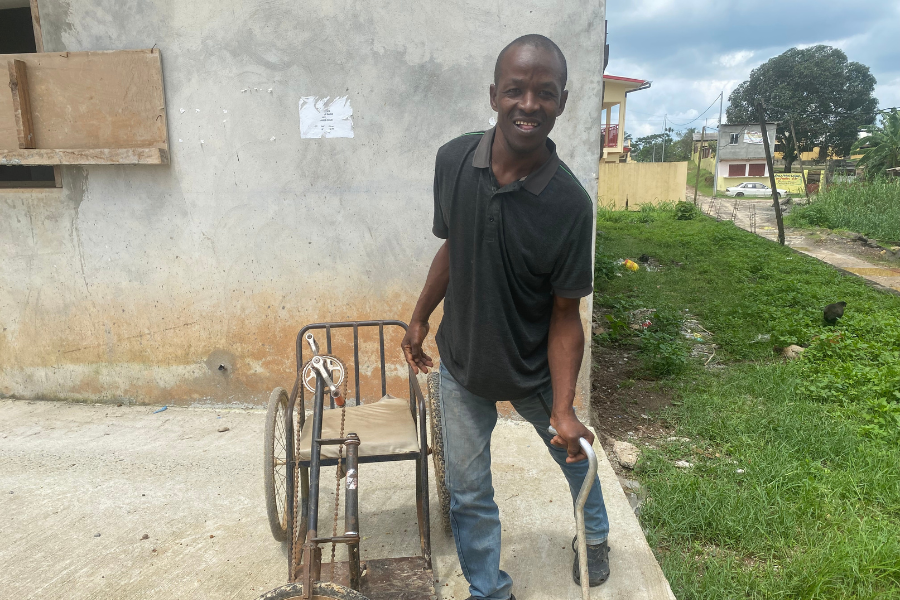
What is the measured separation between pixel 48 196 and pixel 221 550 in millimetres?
2756

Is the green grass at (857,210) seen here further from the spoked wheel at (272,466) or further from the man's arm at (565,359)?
the spoked wheel at (272,466)

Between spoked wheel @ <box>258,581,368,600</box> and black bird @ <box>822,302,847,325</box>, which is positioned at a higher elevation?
spoked wheel @ <box>258,581,368,600</box>

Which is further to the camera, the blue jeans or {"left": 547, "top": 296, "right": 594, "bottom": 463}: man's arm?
the blue jeans

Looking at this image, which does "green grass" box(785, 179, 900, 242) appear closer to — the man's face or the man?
the man

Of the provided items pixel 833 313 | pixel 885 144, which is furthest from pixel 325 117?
pixel 885 144

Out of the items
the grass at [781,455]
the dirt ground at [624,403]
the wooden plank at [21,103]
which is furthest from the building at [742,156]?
the wooden plank at [21,103]

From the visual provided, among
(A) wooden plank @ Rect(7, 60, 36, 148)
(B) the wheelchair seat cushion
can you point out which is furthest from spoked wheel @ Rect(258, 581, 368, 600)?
(A) wooden plank @ Rect(7, 60, 36, 148)

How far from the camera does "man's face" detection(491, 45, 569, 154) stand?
6.06 feet

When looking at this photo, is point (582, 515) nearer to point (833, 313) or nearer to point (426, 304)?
point (426, 304)

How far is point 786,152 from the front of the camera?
145 feet

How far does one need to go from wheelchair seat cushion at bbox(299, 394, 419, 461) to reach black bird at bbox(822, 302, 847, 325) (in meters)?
5.12

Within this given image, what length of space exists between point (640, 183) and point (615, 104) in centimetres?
449

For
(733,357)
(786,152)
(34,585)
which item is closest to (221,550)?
(34,585)

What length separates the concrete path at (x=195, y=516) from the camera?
2529mm
